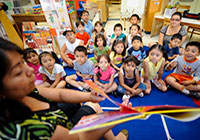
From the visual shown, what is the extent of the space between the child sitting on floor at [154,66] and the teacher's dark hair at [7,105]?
166 centimetres

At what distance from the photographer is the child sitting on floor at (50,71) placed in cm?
162

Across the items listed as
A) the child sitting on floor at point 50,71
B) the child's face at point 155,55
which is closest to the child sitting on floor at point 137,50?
the child's face at point 155,55

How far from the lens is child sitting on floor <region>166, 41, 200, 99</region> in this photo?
4.97ft

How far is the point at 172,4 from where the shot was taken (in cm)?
322

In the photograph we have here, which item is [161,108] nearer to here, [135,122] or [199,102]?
[135,122]

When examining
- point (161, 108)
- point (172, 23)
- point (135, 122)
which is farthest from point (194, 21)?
point (161, 108)

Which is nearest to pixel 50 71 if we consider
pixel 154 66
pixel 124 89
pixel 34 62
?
pixel 34 62

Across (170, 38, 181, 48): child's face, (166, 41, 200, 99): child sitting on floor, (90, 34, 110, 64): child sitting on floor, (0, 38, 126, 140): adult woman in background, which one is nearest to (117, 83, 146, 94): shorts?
(166, 41, 200, 99): child sitting on floor

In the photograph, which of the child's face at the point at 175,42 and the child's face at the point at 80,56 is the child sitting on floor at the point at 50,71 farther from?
the child's face at the point at 175,42

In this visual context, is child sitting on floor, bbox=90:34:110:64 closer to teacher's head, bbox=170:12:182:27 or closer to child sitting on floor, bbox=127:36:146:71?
child sitting on floor, bbox=127:36:146:71

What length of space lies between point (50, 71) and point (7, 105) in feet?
4.72

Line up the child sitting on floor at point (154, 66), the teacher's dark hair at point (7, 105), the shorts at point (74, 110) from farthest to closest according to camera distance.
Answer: the child sitting on floor at point (154, 66)
the shorts at point (74, 110)
the teacher's dark hair at point (7, 105)

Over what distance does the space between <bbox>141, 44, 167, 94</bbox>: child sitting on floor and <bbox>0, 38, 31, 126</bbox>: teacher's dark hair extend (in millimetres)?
1664

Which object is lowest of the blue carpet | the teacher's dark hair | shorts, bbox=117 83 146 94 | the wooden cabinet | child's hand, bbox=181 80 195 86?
the blue carpet
